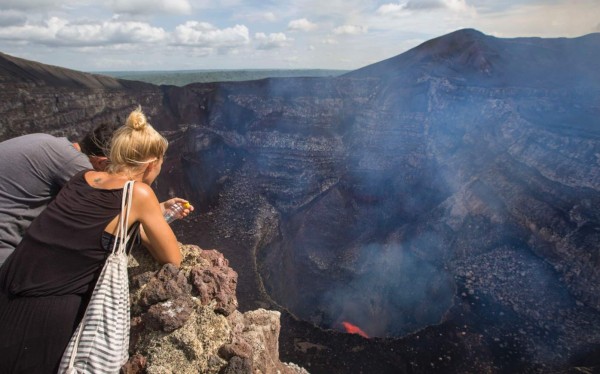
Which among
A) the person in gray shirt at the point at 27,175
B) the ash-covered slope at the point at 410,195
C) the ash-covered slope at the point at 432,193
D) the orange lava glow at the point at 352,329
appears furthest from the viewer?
the orange lava glow at the point at 352,329

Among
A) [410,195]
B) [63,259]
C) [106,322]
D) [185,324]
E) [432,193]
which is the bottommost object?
[410,195]

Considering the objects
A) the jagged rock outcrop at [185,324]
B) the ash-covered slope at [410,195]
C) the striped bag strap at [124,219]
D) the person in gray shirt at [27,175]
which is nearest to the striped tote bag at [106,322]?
the striped bag strap at [124,219]

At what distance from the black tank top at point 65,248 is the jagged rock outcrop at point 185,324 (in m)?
0.85

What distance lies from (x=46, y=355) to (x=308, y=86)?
20818mm

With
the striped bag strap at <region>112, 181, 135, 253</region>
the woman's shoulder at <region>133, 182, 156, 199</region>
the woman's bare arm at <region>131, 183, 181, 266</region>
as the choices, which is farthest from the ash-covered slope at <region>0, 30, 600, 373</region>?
the woman's shoulder at <region>133, 182, 156, 199</region>

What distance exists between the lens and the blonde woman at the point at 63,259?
2.20 metres

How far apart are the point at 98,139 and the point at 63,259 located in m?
1.18

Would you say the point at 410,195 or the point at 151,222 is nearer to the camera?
the point at 151,222

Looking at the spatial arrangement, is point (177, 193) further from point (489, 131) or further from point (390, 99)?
point (489, 131)

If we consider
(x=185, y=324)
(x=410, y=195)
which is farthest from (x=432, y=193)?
(x=185, y=324)

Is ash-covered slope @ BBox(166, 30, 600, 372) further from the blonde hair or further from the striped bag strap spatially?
the blonde hair

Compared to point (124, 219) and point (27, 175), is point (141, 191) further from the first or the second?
point (27, 175)

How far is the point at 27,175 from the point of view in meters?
2.76

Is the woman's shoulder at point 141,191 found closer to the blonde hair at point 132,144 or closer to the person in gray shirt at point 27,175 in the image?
Answer: the blonde hair at point 132,144
